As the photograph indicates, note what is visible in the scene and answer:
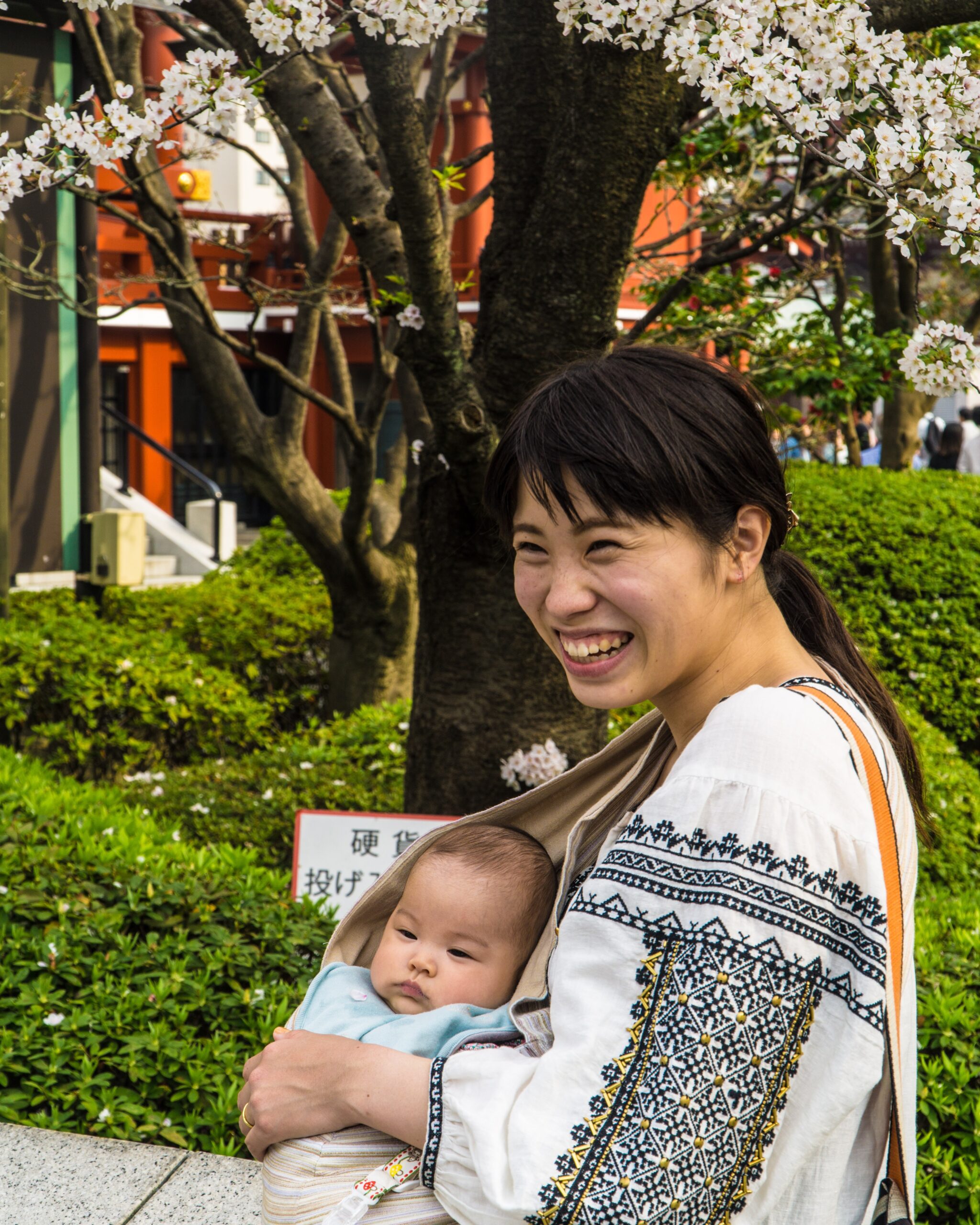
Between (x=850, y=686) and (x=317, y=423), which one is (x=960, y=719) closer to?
(x=850, y=686)

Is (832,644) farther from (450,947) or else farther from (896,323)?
(896,323)

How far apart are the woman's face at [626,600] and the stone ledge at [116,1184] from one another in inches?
62.9

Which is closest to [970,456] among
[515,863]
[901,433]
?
[901,433]

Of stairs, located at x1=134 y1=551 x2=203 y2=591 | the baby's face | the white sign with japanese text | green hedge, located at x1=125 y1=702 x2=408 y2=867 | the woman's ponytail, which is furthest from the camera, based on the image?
stairs, located at x1=134 y1=551 x2=203 y2=591

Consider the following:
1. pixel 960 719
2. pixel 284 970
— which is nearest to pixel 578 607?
pixel 284 970

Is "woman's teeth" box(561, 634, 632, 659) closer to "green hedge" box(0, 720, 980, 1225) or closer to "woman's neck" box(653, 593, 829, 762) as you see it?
"woman's neck" box(653, 593, 829, 762)

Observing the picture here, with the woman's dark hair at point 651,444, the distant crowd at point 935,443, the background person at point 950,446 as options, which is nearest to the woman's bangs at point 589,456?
the woman's dark hair at point 651,444

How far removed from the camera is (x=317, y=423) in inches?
750

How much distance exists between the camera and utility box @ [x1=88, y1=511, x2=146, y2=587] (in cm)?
806

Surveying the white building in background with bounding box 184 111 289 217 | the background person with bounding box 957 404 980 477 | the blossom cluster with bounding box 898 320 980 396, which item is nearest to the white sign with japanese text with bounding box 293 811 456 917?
the blossom cluster with bounding box 898 320 980 396

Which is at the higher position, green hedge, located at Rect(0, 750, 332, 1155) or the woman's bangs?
the woman's bangs

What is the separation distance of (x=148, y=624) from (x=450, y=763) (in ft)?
15.3

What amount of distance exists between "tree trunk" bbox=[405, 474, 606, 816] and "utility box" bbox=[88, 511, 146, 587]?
4.62 metres

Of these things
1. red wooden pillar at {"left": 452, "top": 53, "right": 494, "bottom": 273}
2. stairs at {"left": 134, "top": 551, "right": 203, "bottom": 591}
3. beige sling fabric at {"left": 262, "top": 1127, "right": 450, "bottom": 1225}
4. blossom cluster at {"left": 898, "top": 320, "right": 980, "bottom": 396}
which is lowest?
stairs at {"left": 134, "top": 551, "right": 203, "bottom": 591}
